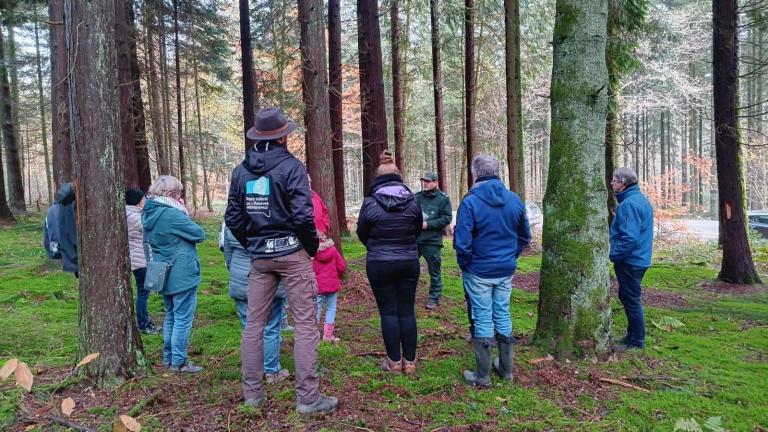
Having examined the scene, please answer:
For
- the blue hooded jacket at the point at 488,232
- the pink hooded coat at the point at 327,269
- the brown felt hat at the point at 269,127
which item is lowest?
the pink hooded coat at the point at 327,269

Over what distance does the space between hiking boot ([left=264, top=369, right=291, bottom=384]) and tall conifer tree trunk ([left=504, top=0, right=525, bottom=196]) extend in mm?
8909

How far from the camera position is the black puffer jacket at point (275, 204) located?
3375 mm

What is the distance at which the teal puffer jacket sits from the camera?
430 centimetres

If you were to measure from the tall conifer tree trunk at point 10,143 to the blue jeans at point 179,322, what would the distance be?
1775cm

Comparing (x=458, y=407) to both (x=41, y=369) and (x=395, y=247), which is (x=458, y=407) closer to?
(x=395, y=247)

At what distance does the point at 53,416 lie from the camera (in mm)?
3186

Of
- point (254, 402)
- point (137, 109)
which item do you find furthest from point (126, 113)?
point (254, 402)

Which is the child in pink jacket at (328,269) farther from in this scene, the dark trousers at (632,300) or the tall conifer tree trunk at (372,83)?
the tall conifer tree trunk at (372,83)

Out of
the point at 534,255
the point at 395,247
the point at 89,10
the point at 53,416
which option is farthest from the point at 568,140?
the point at 534,255

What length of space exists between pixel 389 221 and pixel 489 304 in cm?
107

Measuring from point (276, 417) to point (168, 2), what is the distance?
54.3 ft

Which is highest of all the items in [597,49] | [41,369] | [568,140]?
[597,49]

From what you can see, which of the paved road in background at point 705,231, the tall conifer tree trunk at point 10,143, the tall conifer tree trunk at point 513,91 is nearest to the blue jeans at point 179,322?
the tall conifer tree trunk at point 513,91

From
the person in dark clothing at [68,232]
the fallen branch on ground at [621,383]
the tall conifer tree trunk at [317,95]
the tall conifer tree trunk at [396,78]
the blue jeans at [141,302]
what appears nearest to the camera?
the fallen branch on ground at [621,383]
